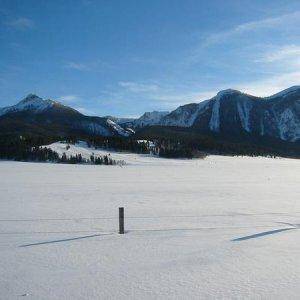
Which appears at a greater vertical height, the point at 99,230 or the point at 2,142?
the point at 2,142

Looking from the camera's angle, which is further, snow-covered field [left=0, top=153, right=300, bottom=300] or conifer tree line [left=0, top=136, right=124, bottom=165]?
conifer tree line [left=0, top=136, right=124, bottom=165]

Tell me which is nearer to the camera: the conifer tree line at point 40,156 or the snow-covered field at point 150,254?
the snow-covered field at point 150,254

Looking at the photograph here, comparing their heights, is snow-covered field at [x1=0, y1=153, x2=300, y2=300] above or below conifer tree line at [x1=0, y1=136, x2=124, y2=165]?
below

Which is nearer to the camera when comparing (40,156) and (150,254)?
(150,254)

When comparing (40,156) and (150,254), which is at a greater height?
(40,156)

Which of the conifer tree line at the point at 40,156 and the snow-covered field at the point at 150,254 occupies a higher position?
the conifer tree line at the point at 40,156

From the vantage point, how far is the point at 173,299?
947 centimetres

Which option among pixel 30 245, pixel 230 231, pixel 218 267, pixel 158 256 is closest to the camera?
pixel 218 267

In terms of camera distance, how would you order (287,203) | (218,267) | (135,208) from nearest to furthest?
(218,267) → (135,208) → (287,203)

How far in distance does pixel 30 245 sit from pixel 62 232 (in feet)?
8.87

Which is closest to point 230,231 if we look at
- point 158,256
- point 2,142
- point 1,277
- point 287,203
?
point 158,256

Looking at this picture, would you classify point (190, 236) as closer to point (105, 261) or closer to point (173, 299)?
point (105, 261)

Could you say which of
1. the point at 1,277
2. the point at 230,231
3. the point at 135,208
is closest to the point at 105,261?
the point at 1,277

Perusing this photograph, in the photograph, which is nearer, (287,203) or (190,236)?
(190,236)
